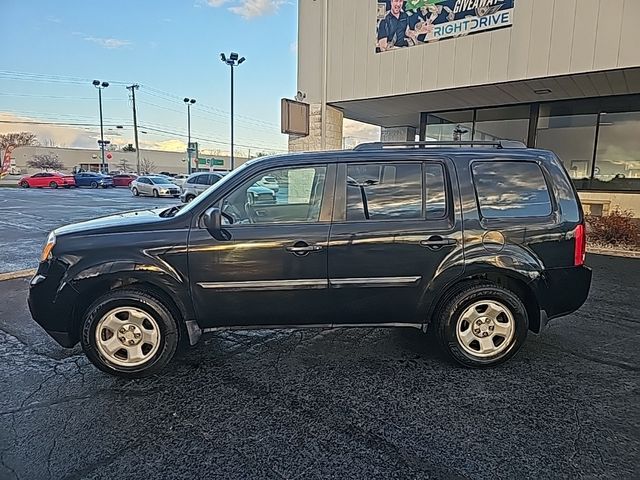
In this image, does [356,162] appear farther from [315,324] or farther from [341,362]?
[341,362]

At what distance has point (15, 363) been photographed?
3680mm

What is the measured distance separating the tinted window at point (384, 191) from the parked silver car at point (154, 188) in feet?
86.6

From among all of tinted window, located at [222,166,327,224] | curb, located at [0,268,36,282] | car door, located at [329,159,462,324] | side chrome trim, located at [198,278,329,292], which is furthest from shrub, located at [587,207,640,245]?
curb, located at [0,268,36,282]

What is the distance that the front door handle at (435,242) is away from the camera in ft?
11.4

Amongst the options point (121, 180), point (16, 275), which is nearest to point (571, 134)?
point (16, 275)

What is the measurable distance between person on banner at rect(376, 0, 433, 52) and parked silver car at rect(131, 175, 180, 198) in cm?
2040

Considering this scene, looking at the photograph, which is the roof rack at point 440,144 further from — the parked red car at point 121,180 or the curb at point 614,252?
the parked red car at point 121,180

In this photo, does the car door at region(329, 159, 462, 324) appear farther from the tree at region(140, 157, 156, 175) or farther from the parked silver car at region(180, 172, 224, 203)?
the tree at region(140, 157, 156, 175)

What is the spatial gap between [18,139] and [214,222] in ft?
288

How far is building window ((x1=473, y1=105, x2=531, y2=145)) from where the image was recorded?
12735 mm

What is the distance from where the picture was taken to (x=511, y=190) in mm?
3621

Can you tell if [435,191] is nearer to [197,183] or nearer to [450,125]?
[450,125]

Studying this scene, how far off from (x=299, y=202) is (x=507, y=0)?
825cm

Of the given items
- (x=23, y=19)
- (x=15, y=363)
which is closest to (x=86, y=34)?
(x=23, y=19)
